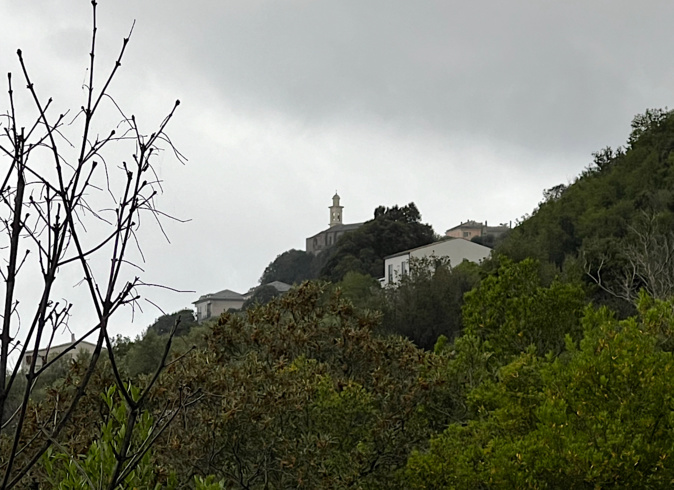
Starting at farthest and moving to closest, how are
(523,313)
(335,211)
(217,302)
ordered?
(335,211), (217,302), (523,313)

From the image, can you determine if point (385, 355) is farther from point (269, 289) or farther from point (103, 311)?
point (269, 289)

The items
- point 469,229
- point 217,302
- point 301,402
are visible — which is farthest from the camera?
point 469,229

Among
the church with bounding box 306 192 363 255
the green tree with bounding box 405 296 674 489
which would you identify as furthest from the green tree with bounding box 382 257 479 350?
the church with bounding box 306 192 363 255

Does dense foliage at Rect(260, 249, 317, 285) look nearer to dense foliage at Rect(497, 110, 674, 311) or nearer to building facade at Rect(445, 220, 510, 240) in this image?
building facade at Rect(445, 220, 510, 240)

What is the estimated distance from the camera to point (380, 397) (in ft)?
47.7

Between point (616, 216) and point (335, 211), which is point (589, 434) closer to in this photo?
point (616, 216)

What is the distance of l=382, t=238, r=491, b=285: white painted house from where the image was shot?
55.2 metres

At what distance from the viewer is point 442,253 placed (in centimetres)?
5547

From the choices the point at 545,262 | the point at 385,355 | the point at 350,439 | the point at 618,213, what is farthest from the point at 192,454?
the point at 618,213

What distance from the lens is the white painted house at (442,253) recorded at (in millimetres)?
55219

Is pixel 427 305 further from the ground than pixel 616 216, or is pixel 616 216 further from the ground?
pixel 616 216

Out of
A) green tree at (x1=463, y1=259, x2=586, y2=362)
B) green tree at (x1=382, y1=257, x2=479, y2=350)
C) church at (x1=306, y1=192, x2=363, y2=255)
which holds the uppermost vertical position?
church at (x1=306, y1=192, x2=363, y2=255)

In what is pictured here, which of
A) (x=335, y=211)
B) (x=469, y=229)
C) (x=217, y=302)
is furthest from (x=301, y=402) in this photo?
(x=335, y=211)

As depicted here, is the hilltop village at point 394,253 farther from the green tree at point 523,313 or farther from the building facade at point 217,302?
the green tree at point 523,313
